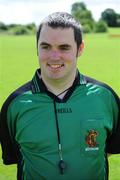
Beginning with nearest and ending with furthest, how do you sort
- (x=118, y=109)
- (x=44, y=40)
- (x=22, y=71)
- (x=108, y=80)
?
1. (x=44, y=40)
2. (x=118, y=109)
3. (x=108, y=80)
4. (x=22, y=71)

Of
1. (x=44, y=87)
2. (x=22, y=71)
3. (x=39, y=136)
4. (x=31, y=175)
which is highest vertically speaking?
(x=44, y=87)

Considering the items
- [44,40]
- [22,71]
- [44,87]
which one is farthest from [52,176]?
[22,71]

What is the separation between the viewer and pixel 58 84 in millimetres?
3438

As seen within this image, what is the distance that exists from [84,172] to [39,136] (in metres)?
0.36

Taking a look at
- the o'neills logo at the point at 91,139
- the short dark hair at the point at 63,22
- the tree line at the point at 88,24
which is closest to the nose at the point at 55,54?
the short dark hair at the point at 63,22

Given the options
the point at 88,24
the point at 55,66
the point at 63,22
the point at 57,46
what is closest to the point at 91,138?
the point at 55,66

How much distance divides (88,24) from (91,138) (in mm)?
85408

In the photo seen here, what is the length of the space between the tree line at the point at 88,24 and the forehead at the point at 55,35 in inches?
2868

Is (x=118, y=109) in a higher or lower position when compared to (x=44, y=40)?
lower

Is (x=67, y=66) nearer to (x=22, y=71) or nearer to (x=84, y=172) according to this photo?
(x=84, y=172)

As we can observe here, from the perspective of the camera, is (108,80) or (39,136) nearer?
(39,136)

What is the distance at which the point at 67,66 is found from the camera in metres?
3.36

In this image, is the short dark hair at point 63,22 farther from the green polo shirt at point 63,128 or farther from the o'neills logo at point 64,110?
the o'neills logo at point 64,110

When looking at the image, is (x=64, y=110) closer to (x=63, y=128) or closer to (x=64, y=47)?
(x=63, y=128)
